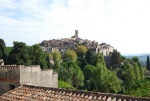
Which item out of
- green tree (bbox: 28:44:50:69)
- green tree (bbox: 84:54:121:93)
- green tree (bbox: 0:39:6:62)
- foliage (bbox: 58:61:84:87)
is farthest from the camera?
foliage (bbox: 58:61:84:87)

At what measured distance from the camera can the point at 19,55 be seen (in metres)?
47.6

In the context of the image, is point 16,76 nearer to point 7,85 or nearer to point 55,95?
Result: point 7,85

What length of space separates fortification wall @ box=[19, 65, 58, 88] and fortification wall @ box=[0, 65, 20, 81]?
0.21m

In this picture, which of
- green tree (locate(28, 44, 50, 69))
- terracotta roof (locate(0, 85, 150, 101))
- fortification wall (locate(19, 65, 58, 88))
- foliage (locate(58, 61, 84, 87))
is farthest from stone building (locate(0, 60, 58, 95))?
foliage (locate(58, 61, 84, 87))

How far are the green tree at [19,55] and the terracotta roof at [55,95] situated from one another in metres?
35.7

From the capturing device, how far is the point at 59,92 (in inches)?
411

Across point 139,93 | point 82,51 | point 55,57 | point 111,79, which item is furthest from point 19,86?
point 82,51

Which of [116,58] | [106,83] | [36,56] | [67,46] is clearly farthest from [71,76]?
[67,46]

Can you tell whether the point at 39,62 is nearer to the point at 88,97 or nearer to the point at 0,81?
the point at 0,81

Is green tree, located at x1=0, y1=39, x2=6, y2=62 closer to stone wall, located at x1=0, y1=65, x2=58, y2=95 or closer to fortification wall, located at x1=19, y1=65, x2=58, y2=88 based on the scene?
fortification wall, located at x1=19, y1=65, x2=58, y2=88

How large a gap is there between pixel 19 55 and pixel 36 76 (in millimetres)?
33678

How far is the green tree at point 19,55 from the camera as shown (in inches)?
1842

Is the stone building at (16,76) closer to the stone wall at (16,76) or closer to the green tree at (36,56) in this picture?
the stone wall at (16,76)

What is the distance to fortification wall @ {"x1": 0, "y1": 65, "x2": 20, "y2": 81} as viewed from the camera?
12984 millimetres
